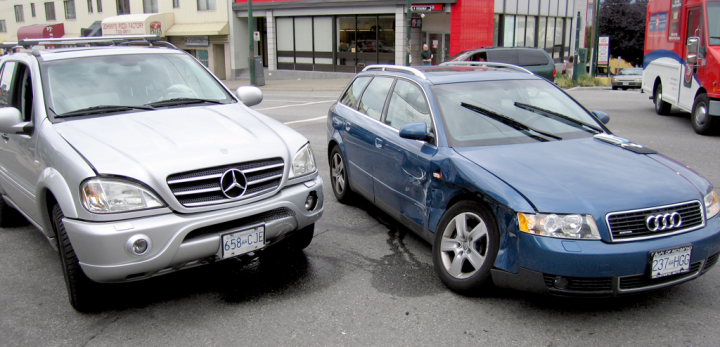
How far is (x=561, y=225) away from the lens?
3516 mm

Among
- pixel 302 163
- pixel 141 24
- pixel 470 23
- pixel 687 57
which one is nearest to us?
pixel 302 163

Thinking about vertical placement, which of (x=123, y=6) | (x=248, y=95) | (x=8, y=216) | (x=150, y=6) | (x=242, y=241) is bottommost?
(x=8, y=216)

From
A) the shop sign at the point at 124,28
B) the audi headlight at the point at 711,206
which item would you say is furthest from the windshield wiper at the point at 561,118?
the shop sign at the point at 124,28

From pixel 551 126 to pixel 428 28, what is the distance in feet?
85.8

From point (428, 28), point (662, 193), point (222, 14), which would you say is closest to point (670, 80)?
point (662, 193)

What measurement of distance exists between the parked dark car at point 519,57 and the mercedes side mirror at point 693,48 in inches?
296

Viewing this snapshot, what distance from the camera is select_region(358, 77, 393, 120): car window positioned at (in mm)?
5727

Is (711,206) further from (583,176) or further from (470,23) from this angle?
(470,23)

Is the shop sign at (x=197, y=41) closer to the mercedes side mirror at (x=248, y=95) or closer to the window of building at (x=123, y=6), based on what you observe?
the window of building at (x=123, y=6)

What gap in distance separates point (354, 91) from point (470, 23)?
77.0 ft

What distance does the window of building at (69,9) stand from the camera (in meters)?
41.9

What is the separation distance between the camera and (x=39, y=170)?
408 centimetres

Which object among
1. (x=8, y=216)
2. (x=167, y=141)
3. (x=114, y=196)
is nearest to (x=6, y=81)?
(x=8, y=216)

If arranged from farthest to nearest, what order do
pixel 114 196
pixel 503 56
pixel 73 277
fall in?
pixel 503 56
pixel 73 277
pixel 114 196
